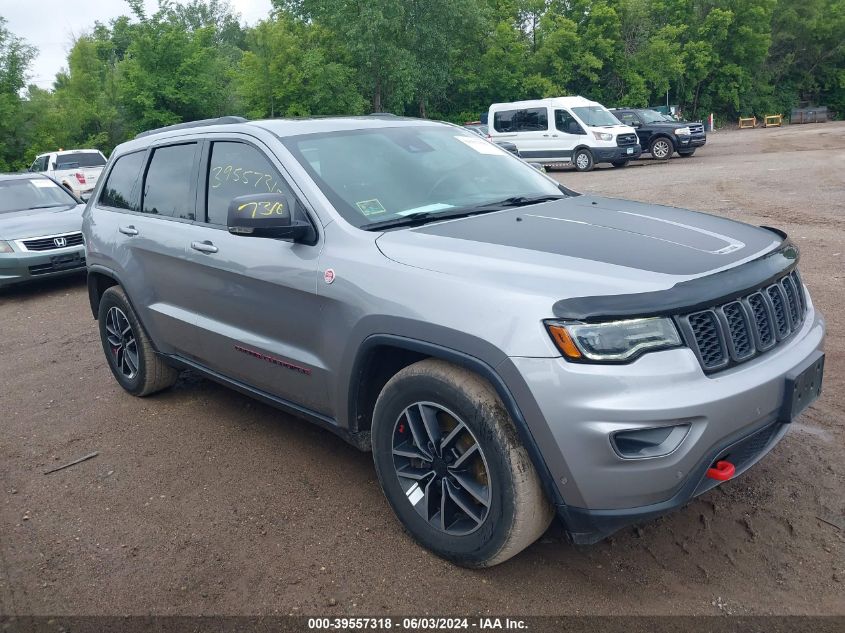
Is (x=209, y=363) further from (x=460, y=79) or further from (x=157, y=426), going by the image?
(x=460, y=79)

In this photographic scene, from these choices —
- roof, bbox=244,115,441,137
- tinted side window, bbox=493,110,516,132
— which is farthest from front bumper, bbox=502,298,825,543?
tinted side window, bbox=493,110,516,132

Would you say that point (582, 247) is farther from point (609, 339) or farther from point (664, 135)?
point (664, 135)

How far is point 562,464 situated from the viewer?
8.43 feet

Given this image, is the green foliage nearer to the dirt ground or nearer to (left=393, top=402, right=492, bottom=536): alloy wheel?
the dirt ground

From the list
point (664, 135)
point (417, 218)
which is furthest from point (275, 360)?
point (664, 135)

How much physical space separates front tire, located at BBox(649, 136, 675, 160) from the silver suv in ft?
73.1

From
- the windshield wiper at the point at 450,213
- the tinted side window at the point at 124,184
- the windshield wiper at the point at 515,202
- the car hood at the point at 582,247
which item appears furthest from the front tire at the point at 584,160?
the car hood at the point at 582,247

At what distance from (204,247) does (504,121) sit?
21.1m

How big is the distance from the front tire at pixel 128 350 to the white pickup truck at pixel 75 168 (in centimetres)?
1575

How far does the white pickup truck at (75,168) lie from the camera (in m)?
20.2

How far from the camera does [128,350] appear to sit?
5.28 meters

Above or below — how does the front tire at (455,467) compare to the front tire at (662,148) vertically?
above

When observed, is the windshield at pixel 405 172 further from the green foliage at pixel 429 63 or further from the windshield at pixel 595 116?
the green foliage at pixel 429 63

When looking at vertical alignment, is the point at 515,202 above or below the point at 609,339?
above
